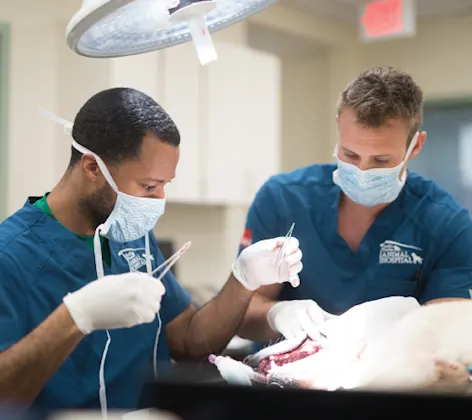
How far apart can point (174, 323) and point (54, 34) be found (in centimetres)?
78

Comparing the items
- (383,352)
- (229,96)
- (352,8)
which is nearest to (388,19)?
(352,8)

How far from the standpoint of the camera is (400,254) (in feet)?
5.09

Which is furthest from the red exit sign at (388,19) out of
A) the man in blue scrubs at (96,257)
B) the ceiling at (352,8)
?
the man in blue scrubs at (96,257)

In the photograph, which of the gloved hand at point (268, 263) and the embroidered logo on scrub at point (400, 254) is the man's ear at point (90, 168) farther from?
the embroidered logo on scrub at point (400, 254)

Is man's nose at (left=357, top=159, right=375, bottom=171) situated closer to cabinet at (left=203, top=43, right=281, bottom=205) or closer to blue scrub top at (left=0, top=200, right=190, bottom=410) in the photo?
blue scrub top at (left=0, top=200, right=190, bottom=410)

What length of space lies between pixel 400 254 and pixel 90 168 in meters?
0.76

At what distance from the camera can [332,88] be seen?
193 inches

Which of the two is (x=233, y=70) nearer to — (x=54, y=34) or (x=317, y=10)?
(x=317, y=10)

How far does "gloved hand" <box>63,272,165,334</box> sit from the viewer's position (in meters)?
0.99

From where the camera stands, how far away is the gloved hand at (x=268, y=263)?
4.35 ft

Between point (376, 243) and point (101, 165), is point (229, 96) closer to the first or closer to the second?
point (376, 243)

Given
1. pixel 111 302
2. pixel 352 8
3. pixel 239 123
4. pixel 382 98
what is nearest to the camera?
pixel 111 302

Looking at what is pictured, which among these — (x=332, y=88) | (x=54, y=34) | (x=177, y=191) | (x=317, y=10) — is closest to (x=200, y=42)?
(x=54, y=34)

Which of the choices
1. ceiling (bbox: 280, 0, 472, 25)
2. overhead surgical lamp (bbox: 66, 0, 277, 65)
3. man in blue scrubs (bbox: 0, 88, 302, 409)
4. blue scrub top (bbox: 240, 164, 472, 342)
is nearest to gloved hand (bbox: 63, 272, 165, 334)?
man in blue scrubs (bbox: 0, 88, 302, 409)
